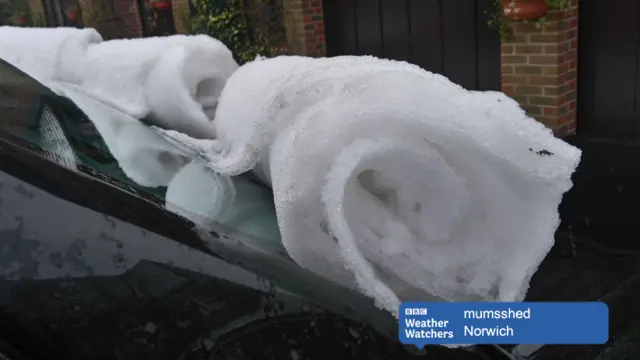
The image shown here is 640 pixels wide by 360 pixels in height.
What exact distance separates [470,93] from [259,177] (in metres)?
0.52

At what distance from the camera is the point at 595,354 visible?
1330mm

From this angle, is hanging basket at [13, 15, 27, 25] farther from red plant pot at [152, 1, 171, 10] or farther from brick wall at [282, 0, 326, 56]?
brick wall at [282, 0, 326, 56]

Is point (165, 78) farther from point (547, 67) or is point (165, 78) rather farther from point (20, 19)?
point (20, 19)

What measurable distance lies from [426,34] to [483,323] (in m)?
4.84

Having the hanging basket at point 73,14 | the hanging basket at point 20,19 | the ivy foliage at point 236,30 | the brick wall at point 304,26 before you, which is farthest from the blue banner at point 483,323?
the hanging basket at point 20,19

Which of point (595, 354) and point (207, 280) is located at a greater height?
point (207, 280)

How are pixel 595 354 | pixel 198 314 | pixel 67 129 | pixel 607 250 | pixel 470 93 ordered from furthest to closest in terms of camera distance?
pixel 607 250 → pixel 67 129 → pixel 595 354 → pixel 470 93 → pixel 198 314

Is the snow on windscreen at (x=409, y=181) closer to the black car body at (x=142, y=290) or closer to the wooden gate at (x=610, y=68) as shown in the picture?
the black car body at (x=142, y=290)

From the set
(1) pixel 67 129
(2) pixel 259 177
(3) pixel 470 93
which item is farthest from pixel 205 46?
(3) pixel 470 93

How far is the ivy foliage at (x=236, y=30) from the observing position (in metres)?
6.80

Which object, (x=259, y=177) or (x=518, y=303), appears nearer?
(x=518, y=303)

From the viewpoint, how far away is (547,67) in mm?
4547

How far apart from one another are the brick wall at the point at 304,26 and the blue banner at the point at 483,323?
18.2 feet

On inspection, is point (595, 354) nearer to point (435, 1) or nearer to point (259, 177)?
point (259, 177)
